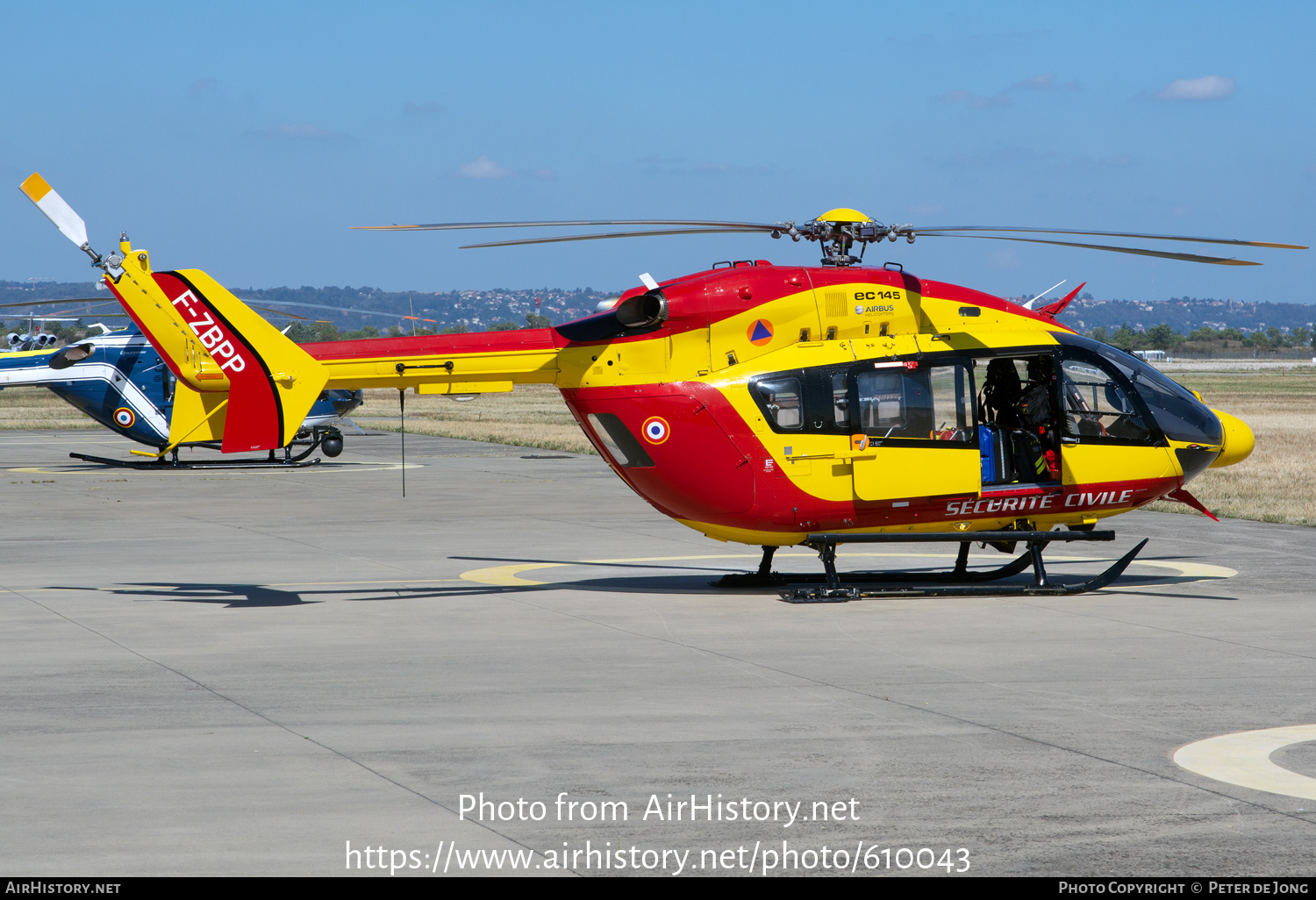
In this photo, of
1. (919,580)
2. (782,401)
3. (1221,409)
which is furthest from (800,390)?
(1221,409)

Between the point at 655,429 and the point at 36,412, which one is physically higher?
the point at 36,412

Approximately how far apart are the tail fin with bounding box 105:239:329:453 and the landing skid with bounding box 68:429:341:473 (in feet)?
60.6

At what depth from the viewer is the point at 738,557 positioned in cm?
1738

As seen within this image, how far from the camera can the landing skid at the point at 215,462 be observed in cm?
3117

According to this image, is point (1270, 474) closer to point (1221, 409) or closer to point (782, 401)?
point (782, 401)

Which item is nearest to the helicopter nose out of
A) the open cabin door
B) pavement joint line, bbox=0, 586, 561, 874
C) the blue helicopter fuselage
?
the open cabin door

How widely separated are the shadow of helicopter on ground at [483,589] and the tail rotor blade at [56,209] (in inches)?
158

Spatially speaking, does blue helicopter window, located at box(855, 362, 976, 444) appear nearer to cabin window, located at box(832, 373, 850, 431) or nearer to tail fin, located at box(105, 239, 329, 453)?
cabin window, located at box(832, 373, 850, 431)

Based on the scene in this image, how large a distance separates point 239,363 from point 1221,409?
58.1 m

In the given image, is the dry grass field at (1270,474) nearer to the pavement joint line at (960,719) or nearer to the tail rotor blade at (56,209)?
the pavement joint line at (960,719)

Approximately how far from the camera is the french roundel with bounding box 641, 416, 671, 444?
43.9 ft

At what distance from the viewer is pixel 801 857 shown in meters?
6.05

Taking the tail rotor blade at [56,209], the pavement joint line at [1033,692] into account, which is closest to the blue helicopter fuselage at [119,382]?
the tail rotor blade at [56,209]

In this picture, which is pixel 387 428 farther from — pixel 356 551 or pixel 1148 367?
pixel 1148 367
